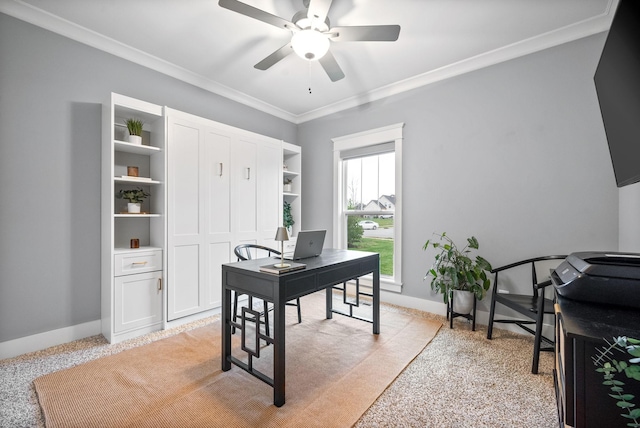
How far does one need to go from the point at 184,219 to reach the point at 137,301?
882mm

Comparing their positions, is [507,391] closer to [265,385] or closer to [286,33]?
[265,385]

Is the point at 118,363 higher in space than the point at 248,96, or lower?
lower

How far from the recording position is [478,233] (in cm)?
304

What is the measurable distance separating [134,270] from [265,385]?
1.67 metres

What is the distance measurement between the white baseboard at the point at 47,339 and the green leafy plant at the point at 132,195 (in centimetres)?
120

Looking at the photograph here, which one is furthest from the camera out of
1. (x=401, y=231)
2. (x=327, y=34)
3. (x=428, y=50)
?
(x=401, y=231)

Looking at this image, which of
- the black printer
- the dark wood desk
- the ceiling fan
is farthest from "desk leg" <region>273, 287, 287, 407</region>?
the ceiling fan

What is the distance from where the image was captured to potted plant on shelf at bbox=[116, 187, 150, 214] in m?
2.75

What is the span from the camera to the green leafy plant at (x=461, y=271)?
9.18 ft

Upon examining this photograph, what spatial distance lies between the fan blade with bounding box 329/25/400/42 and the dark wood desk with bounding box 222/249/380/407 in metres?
1.72

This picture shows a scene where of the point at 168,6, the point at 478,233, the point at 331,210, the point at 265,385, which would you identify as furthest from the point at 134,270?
the point at 478,233

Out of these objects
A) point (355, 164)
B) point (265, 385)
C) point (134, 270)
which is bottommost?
point (265, 385)

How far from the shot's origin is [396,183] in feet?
12.0

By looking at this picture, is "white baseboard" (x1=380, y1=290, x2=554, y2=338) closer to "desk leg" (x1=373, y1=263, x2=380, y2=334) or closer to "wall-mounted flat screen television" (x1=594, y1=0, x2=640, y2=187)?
"desk leg" (x1=373, y1=263, x2=380, y2=334)
